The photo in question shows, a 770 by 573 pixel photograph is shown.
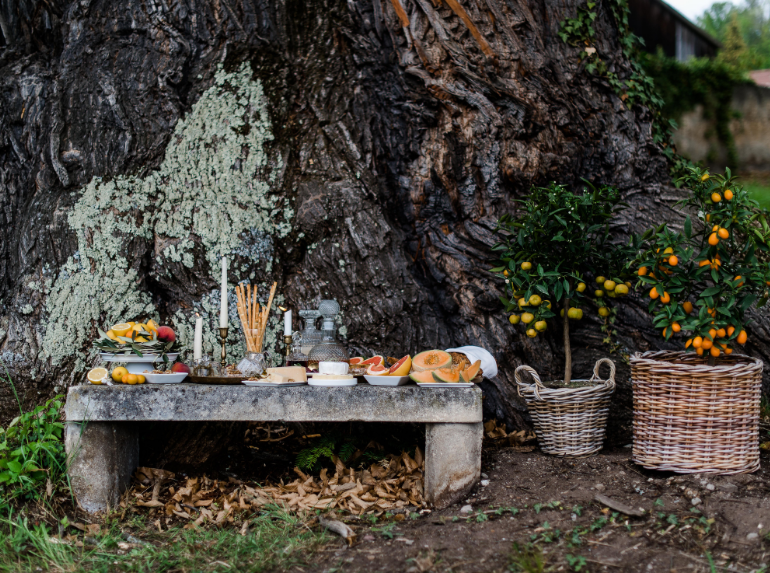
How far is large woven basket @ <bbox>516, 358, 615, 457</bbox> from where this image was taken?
3.38 m

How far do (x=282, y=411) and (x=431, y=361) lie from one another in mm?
771

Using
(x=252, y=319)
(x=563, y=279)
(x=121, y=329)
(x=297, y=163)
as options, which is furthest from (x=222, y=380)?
(x=563, y=279)

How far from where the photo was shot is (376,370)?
3213 mm

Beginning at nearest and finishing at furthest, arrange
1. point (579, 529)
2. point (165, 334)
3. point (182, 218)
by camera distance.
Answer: point (579, 529) → point (165, 334) → point (182, 218)

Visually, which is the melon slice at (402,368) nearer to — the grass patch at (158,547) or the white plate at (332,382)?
the white plate at (332,382)

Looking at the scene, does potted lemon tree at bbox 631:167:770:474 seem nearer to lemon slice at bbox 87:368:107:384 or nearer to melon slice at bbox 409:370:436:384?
melon slice at bbox 409:370:436:384

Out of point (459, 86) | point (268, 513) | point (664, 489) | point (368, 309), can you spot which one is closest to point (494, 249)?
point (368, 309)

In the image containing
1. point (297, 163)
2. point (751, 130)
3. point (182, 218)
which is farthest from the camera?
point (751, 130)

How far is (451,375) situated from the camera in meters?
3.10

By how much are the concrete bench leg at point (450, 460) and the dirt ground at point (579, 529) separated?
8cm

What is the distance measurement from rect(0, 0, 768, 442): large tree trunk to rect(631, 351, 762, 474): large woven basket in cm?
76

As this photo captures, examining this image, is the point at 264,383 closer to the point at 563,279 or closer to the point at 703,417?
the point at 563,279

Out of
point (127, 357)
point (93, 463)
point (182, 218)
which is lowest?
point (93, 463)

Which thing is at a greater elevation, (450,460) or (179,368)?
(179,368)
